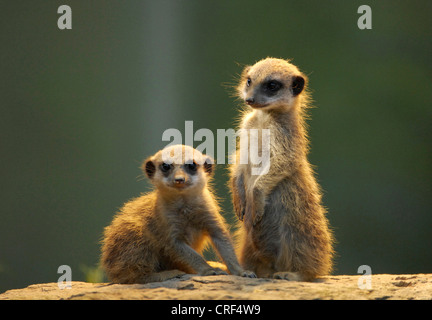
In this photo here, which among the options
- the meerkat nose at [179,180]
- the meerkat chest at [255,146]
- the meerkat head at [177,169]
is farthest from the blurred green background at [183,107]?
the meerkat nose at [179,180]

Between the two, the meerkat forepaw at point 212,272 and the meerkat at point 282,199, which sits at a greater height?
the meerkat at point 282,199

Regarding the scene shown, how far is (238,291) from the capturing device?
2357mm

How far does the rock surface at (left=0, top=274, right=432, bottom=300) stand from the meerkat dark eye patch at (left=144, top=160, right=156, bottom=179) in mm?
629

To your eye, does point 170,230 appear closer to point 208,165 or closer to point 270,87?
point 208,165

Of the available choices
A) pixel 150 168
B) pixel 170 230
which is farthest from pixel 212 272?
pixel 150 168

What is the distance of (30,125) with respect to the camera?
400 cm

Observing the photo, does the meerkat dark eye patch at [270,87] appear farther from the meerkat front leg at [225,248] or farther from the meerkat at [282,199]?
the meerkat front leg at [225,248]

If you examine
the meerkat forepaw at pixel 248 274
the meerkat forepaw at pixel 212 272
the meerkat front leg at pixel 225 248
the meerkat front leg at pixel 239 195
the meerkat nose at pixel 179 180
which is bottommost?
the meerkat forepaw at pixel 248 274

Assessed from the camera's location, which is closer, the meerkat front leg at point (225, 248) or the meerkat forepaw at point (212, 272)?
the meerkat forepaw at point (212, 272)

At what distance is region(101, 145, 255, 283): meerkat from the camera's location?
2797 mm

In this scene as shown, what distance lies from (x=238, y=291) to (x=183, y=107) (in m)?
2.21

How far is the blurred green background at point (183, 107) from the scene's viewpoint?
13.2 feet

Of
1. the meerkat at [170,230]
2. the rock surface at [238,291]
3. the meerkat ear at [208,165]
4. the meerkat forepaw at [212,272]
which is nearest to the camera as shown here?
the rock surface at [238,291]

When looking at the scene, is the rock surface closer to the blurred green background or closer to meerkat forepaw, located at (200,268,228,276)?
meerkat forepaw, located at (200,268,228,276)
